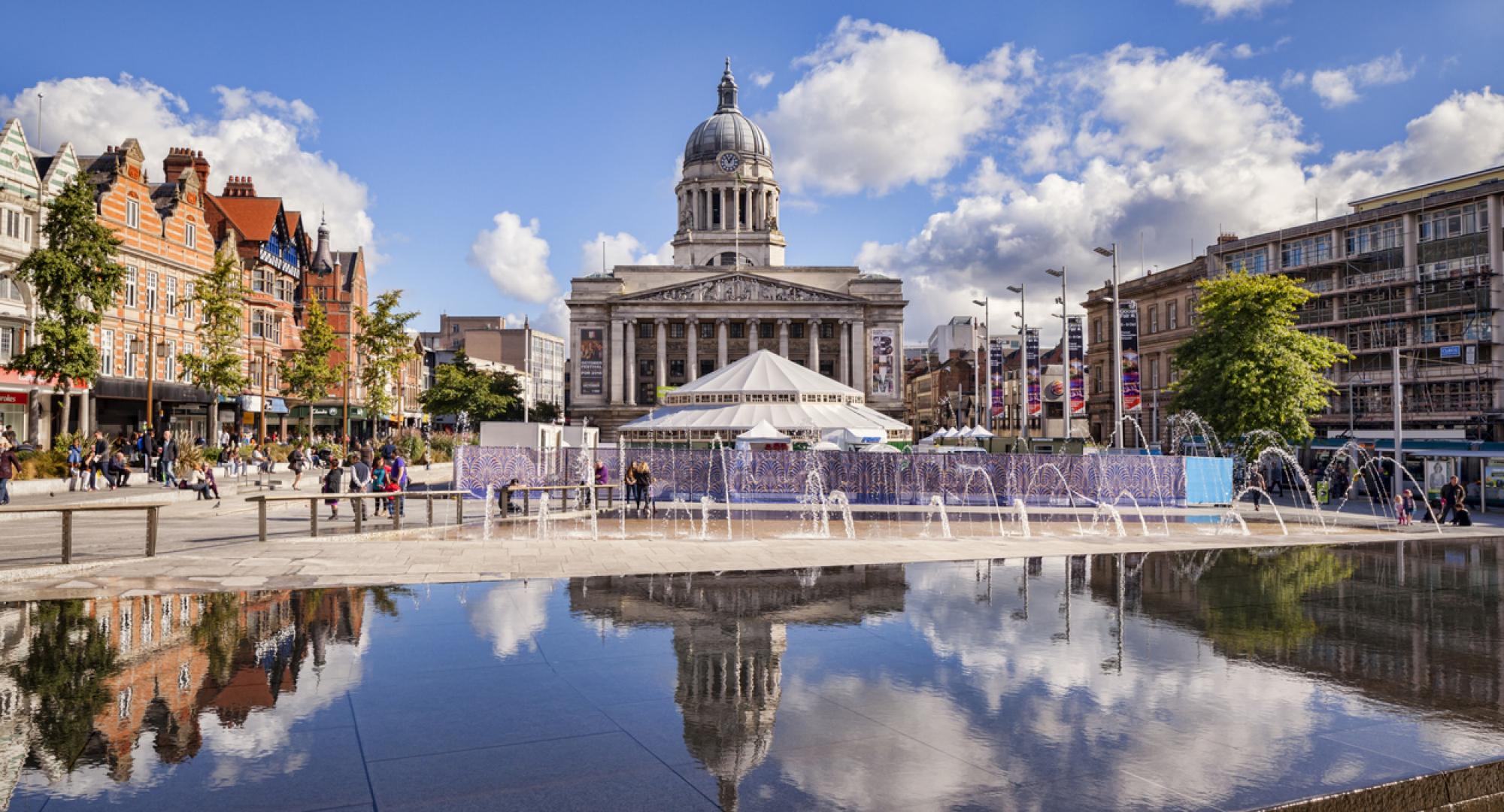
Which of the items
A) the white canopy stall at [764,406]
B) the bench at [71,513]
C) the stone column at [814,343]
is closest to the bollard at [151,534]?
the bench at [71,513]

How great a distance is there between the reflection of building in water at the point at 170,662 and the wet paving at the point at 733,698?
0.04m

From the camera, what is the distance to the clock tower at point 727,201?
124 metres

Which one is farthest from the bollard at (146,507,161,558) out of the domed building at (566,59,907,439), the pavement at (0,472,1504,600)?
the domed building at (566,59,907,439)

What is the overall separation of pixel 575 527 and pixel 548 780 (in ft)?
55.5

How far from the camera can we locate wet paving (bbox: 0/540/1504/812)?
18.5ft

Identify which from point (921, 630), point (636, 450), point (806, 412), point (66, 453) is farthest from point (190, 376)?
point (921, 630)

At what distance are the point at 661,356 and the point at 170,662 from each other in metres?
96.7

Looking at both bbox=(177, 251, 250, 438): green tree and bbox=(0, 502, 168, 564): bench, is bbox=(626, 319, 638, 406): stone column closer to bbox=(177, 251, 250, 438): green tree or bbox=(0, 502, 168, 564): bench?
bbox=(177, 251, 250, 438): green tree

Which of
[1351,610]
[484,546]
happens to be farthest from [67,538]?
[1351,610]

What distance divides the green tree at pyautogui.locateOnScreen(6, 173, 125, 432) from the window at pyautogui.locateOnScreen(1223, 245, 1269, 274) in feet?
210

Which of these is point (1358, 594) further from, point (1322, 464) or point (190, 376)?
point (190, 376)

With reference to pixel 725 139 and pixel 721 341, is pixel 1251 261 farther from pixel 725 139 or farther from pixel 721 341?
pixel 725 139

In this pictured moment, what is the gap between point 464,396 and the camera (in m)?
89.0

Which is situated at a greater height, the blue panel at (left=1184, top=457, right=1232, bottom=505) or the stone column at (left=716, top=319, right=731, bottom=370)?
the stone column at (left=716, top=319, right=731, bottom=370)
